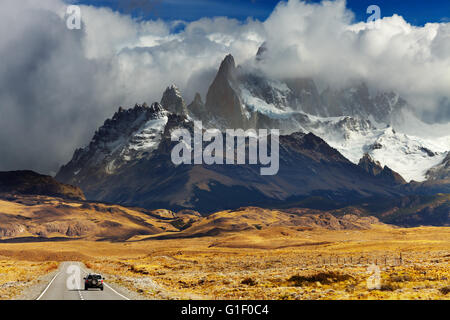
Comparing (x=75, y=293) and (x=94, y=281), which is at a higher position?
(x=94, y=281)

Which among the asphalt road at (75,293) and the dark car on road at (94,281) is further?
the dark car on road at (94,281)

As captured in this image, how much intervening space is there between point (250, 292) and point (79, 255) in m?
137

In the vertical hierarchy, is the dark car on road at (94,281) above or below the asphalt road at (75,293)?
above

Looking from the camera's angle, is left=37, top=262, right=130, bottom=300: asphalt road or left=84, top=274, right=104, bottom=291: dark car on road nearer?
left=37, top=262, right=130, bottom=300: asphalt road

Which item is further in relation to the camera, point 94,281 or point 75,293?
point 94,281

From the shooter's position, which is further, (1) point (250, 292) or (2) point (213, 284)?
(2) point (213, 284)

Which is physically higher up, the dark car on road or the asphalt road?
the dark car on road
